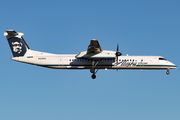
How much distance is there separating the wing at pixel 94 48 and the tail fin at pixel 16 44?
28.4ft

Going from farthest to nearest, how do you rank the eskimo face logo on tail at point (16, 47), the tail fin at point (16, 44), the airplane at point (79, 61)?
the eskimo face logo on tail at point (16, 47)
the tail fin at point (16, 44)
the airplane at point (79, 61)

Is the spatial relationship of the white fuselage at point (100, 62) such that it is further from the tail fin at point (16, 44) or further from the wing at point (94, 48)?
the wing at point (94, 48)

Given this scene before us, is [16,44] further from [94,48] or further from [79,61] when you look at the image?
[94,48]

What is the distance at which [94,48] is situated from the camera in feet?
97.1

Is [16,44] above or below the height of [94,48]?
above

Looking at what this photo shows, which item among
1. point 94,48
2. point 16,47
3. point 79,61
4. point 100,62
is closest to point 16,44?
point 16,47

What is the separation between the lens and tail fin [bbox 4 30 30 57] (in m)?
32.4

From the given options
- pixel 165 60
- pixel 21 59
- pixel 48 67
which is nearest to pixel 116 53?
pixel 165 60

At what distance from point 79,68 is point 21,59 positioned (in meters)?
7.34

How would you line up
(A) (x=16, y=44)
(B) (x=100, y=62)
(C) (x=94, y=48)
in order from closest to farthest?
(C) (x=94, y=48) → (B) (x=100, y=62) → (A) (x=16, y=44)

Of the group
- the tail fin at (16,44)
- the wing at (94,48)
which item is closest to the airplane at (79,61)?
the tail fin at (16,44)

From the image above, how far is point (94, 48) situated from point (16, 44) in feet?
33.8

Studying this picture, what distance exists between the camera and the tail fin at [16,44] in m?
32.4

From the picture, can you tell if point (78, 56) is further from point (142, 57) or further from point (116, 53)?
point (142, 57)
